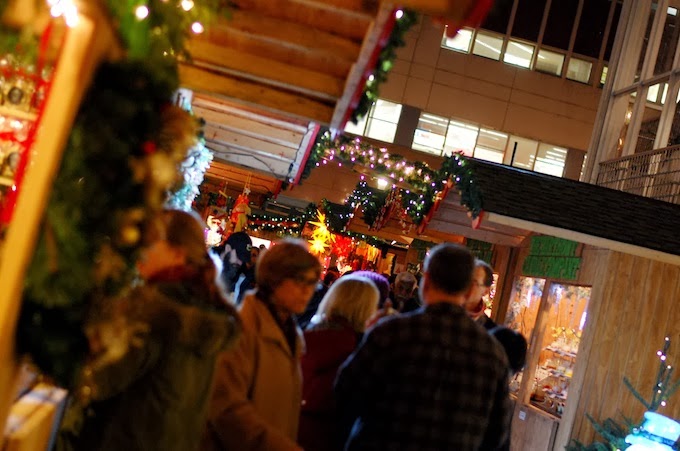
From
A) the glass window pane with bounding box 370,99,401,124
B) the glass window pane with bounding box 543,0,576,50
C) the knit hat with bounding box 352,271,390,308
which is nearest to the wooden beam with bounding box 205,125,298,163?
the knit hat with bounding box 352,271,390,308

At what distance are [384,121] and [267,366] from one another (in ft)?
89.0

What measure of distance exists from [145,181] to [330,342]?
2.03 metres

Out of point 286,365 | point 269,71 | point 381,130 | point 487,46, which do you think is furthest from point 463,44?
point 286,365

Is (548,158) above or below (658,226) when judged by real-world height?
above

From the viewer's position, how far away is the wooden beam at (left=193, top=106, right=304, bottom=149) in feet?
29.1

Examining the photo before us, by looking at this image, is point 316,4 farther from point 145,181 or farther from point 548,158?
point 548,158

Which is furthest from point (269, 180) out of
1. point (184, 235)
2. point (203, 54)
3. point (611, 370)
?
point (184, 235)

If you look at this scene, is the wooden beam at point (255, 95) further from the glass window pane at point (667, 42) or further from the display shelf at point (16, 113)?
the glass window pane at point (667, 42)

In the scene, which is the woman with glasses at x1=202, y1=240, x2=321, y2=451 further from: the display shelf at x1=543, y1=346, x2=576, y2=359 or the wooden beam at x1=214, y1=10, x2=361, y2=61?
the display shelf at x1=543, y1=346, x2=576, y2=359

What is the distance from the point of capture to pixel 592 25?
101 ft

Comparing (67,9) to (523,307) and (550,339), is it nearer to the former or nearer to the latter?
(550,339)

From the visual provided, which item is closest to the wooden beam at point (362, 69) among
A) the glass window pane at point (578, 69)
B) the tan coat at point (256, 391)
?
the tan coat at point (256, 391)

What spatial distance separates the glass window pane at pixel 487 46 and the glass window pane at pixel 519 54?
0.34m

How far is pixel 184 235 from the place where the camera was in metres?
3.42
